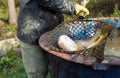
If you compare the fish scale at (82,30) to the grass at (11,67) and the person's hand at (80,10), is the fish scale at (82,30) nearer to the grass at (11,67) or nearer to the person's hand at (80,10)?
the person's hand at (80,10)

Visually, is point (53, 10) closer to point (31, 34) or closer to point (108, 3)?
point (31, 34)

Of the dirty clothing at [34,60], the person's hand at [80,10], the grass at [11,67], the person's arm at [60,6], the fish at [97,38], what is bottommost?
the grass at [11,67]

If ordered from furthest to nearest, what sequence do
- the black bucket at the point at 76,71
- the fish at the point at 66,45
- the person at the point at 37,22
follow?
the person at the point at 37,22
the fish at the point at 66,45
the black bucket at the point at 76,71

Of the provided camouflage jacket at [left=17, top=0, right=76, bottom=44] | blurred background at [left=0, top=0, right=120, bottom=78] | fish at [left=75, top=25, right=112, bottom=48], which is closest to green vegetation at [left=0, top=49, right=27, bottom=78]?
blurred background at [left=0, top=0, right=120, bottom=78]

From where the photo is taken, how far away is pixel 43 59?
379cm

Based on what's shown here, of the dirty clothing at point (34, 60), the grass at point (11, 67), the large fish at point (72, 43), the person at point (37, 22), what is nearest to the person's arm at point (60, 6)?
the person at point (37, 22)

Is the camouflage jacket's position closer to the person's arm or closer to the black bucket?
the person's arm

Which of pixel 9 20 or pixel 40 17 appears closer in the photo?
pixel 40 17

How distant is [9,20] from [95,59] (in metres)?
5.67

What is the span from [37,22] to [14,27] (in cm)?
444

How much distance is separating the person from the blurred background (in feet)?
1.99

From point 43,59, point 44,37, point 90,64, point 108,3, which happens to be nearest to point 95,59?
point 90,64

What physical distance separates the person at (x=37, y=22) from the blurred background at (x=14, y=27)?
61 cm

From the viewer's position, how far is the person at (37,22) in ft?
11.5
